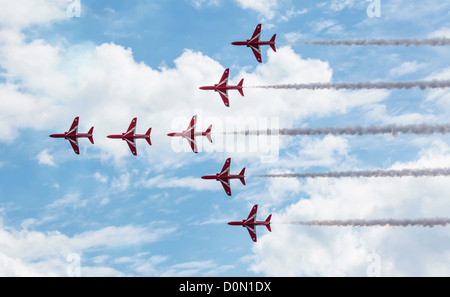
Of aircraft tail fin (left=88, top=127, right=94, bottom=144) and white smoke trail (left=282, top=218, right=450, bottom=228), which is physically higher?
aircraft tail fin (left=88, top=127, right=94, bottom=144)

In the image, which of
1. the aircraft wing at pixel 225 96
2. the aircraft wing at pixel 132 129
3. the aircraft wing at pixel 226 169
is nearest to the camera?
the aircraft wing at pixel 226 169

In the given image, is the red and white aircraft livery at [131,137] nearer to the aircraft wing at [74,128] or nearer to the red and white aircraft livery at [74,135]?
the red and white aircraft livery at [74,135]

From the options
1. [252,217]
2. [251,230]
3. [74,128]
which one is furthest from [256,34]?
[74,128]

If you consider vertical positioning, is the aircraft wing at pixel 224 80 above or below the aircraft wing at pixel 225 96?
above

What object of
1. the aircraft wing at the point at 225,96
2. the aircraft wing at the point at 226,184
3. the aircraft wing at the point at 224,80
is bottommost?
the aircraft wing at the point at 226,184

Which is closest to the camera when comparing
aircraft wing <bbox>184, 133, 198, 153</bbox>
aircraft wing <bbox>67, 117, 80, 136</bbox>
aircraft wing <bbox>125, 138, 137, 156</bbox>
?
aircraft wing <bbox>184, 133, 198, 153</bbox>

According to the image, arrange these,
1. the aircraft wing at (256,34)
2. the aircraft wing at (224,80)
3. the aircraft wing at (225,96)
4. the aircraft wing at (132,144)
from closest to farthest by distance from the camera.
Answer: the aircraft wing at (132,144) → the aircraft wing at (256,34) → the aircraft wing at (225,96) → the aircraft wing at (224,80)

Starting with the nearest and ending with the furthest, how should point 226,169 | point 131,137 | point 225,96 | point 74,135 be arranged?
point 226,169 → point 131,137 → point 74,135 → point 225,96

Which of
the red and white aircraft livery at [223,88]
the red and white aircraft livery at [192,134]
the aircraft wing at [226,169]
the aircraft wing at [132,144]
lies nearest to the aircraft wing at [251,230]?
the aircraft wing at [226,169]

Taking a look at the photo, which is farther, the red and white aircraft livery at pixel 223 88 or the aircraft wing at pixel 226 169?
the red and white aircraft livery at pixel 223 88

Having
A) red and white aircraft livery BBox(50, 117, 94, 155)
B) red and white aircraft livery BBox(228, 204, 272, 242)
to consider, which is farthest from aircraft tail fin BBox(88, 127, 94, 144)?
red and white aircraft livery BBox(228, 204, 272, 242)

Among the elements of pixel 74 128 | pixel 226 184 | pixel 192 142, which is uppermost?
pixel 74 128

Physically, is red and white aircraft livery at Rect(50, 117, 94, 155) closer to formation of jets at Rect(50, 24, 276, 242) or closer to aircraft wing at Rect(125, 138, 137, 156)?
formation of jets at Rect(50, 24, 276, 242)

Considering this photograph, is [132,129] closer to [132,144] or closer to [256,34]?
[132,144]
